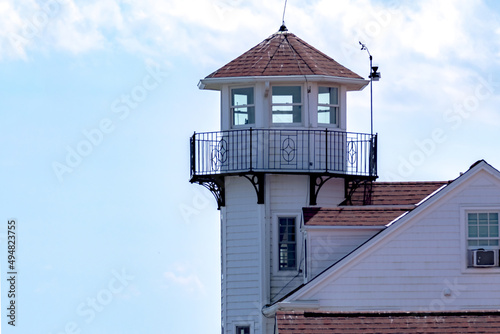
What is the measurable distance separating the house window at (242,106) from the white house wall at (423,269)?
22.0 feet

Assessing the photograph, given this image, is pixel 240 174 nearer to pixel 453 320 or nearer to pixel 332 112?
pixel 332 112

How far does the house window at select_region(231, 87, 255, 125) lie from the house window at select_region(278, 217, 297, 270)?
9.83 feet

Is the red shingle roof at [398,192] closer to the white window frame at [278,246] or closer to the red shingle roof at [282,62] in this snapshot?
the white window frame at [278,246]

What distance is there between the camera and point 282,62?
47.9 meters

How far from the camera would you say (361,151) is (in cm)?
4769

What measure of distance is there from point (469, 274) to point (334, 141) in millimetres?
6433

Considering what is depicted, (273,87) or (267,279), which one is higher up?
(273,87)

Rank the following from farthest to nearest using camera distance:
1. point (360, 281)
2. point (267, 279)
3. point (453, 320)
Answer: point (267, 279), point (360, 281), point (453, 320)

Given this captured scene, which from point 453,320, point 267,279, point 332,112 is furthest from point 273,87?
point 453,320

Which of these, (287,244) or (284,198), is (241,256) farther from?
(284,198)

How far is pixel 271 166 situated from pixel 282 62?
302cm

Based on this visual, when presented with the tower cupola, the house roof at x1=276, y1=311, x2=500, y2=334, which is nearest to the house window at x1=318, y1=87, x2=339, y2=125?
the tower cupola

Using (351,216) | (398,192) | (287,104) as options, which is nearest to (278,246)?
(351,216)

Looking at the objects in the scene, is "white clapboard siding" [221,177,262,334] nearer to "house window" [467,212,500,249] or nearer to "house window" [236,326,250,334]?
"house window" [236,326,250,334]
